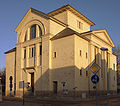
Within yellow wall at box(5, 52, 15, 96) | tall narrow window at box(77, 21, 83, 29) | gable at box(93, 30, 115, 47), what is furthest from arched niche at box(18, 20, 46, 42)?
gable at box(93, 30, 115, 47)

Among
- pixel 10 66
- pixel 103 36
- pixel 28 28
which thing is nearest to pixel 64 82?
pixel 28 28

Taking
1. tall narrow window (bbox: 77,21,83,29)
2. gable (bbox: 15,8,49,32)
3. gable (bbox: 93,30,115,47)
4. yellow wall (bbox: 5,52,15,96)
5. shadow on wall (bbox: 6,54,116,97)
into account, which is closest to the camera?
shadow on wall (bbox: 6,54,116,97)

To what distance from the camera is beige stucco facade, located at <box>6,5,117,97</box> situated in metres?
28.8

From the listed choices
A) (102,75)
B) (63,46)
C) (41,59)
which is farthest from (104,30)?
(41,59)

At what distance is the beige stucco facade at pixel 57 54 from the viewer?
1134 inches

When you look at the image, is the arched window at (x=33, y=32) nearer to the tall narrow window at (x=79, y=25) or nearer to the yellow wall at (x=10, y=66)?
the yellow wall at (x=10, y=66)

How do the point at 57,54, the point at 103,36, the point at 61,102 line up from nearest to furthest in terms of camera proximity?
the point at 61,102 < the point at 57,54 < the point at 103,36

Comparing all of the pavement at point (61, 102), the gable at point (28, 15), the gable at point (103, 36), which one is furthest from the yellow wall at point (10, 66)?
the gable at point (103, 36)

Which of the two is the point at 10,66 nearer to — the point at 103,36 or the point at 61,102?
the point at 61,102

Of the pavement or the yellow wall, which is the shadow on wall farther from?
the yellow wall

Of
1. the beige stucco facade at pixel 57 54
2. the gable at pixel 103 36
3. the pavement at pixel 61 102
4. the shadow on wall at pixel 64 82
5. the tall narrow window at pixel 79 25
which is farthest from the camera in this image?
the tall narrow window at pixel 79 25

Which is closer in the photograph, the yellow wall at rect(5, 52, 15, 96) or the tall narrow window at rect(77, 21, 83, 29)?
the tall narrow window at rect(77, 21, 83, 29)

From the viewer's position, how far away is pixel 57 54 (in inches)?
1201

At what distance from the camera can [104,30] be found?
3800 centimetres
